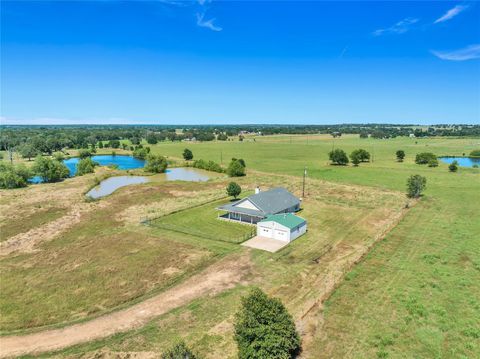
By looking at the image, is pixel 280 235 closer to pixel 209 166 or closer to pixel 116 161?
pixel 209 166

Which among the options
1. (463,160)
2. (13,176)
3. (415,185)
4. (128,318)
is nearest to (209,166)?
(13,176)

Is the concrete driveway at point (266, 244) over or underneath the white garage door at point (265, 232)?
underneath

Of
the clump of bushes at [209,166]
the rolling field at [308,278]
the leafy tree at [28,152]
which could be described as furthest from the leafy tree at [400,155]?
the leafy tree at [28,152]

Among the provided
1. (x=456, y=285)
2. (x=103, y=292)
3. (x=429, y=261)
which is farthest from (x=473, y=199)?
(x=103, y=292)

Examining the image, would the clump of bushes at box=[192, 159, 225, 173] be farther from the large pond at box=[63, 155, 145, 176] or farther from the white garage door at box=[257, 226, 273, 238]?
the white garage door at box=[257, 226, 273, 238]

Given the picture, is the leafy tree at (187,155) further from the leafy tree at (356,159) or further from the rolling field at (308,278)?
the rolling field at (308,278)

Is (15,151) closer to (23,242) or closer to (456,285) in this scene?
(23,242)

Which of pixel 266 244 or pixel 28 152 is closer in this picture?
pixel 266 244
